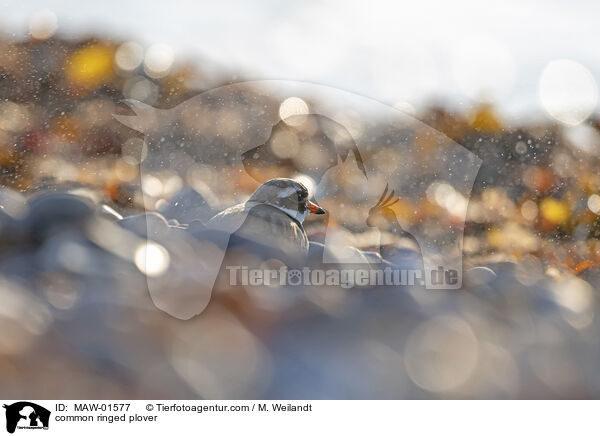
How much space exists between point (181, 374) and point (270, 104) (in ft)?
3.16

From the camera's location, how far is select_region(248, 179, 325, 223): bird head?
139cm

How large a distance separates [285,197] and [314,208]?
0.10 meters

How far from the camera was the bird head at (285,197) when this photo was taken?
1395 millimetres

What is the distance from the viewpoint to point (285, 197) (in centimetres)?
140

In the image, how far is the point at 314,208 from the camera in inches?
57.2

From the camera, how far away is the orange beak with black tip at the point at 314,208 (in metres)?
1.44

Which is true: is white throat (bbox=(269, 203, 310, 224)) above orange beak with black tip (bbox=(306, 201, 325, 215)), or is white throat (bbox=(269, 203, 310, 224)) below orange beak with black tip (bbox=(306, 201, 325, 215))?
below

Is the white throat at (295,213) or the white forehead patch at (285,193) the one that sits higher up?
the white forehead patch at (285,193)

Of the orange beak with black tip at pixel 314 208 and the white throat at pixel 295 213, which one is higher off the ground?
the orange beak with black tip at pixel 314 208

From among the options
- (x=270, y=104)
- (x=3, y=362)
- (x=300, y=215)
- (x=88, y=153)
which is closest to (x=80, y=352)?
(x=3, y=362)

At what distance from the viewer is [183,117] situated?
1.51 meters

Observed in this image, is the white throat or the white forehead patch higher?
the white forehead patch

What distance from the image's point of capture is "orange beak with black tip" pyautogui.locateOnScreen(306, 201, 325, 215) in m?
1.44

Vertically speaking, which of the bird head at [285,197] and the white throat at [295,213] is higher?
the bird head at [285,197]
